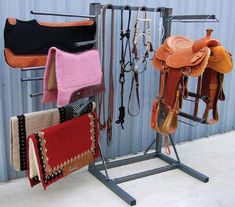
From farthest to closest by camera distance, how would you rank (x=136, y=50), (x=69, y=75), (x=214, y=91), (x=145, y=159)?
1. (x=145, y=159)
2. (x=136, y=50)
3. (x=214, y=91)
4. (x=69, y=75)

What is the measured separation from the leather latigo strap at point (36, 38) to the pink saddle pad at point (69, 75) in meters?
0.16

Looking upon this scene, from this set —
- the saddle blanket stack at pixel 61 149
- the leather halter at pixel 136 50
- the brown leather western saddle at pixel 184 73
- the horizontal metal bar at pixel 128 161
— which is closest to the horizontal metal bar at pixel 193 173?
→ the horizontal metal bar at pixel 128 161

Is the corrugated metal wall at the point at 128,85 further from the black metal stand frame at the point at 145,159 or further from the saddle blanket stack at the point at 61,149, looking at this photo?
the saddle blanket stack at the point at 61,149

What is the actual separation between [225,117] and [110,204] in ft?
7.67

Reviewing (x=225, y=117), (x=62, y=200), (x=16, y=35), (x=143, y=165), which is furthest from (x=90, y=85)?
(x=225, y=117)

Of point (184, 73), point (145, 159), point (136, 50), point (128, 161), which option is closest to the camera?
point (184, 73)

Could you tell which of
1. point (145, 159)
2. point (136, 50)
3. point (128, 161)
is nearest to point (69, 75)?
point (136, 50)

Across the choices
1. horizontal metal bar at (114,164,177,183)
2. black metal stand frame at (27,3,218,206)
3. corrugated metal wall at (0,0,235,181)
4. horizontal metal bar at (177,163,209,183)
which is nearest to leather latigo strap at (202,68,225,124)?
black metal stand frame at (27,3,218,206)

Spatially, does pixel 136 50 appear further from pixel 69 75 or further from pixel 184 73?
pixel 69 75

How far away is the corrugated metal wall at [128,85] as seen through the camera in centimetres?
248

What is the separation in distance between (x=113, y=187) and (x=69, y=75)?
1.04 meters

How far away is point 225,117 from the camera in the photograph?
13.4 ft

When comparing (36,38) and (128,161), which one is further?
(128,161)

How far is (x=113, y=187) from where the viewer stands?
258 centimetres
